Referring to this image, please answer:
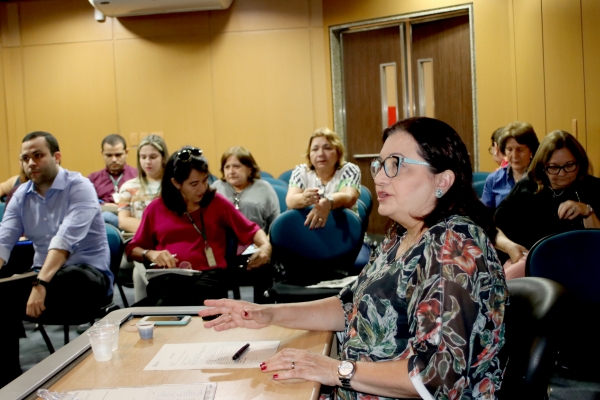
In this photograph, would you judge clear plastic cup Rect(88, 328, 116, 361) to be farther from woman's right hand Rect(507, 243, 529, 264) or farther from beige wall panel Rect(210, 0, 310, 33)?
beige wall panel Rect(210, 0, 310, 33)

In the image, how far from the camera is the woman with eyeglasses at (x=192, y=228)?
329cm

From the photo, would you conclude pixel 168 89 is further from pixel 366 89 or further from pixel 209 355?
pixel 209 355

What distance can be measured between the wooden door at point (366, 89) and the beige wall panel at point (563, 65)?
1757mm

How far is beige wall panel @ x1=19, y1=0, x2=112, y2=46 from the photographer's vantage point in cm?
746

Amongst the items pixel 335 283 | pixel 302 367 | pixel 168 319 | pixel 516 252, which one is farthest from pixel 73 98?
pixel 302 367

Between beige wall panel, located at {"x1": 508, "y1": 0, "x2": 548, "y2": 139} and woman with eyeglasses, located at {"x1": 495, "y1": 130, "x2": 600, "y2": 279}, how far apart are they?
2149 millimetres

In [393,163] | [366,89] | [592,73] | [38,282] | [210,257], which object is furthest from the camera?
[366,89]

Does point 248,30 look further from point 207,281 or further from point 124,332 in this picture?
point 124,332

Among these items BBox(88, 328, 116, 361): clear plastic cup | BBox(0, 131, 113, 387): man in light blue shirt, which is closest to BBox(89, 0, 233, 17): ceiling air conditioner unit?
BBox(0, 131, 113, 387): man in light blue shirt

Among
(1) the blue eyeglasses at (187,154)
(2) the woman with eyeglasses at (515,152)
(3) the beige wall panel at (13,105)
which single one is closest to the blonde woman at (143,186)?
(1) the blue eyeglasses at (187,154)

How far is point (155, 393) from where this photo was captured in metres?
1.30

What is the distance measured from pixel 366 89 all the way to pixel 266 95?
1220 millimetres

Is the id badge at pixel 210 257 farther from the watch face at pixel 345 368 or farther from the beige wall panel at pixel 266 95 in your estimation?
the beige wall panel at pixel 266 95

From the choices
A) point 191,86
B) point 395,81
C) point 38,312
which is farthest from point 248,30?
A: point 38,312
